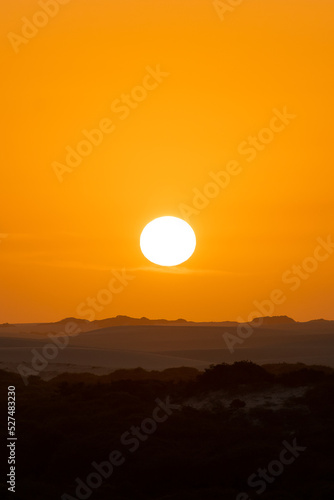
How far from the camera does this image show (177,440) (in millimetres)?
29750

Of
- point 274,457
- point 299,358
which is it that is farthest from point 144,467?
point 299,358

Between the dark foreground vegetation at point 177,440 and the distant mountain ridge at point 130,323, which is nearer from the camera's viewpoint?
the dark foreground vegetation at point 177,440

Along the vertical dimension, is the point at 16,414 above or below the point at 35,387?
below

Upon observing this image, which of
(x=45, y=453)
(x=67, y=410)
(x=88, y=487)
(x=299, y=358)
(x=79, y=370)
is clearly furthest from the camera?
(x=299, y=358)

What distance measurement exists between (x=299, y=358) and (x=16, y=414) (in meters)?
39.8

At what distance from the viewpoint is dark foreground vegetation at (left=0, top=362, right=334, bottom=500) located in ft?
82.4

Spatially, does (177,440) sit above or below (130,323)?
below

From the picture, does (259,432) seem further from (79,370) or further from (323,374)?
(79,370)

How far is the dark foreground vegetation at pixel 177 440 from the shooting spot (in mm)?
25109

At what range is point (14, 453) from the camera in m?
28.8

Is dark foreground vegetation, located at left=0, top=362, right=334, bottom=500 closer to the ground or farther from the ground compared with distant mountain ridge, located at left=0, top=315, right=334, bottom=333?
closer to the ground

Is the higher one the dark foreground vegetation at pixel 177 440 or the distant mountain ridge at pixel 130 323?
the distant mountain ridge at pixel 130 323

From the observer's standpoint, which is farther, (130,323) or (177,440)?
(130,323)

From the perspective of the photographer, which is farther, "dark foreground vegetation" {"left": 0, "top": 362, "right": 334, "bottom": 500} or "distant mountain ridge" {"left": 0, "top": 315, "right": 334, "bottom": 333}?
"distant mountain ridge" {"left": 0, "top": 315, "right": 334, "bottom": 333}
